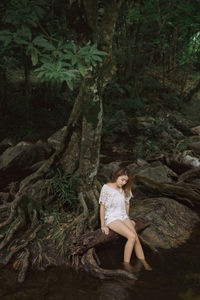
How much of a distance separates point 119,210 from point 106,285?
1.20m

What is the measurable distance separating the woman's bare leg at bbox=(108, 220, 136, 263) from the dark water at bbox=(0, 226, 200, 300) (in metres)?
0.27

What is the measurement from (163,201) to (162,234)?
3.40 feet

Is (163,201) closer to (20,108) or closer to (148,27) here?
(20,108)

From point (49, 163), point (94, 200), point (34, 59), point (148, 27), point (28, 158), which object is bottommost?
point (28, 158)

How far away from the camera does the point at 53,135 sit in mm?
9898

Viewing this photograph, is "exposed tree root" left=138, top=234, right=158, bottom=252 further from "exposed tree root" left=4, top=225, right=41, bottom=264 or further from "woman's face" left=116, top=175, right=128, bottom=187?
"exposed tree root" left=4, top=225, right=41, bottom=264

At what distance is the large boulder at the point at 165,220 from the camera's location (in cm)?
502

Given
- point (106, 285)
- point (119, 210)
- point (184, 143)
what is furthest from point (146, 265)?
point (184, 143)

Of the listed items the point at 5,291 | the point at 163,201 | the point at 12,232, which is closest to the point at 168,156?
the point at 163,201

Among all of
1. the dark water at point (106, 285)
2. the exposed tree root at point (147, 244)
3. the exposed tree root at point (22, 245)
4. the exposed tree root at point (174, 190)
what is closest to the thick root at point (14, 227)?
the exposed tree root at point (22, 245)

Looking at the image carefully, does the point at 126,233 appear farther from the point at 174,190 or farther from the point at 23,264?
the point at 174,190

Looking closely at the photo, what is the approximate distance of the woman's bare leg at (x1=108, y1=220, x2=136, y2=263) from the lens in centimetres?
418

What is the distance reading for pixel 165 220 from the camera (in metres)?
5.51

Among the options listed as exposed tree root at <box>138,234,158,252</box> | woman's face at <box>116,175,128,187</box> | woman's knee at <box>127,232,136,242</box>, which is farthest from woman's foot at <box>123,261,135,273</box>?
woman's face at <box>116,175,128,187</box>
